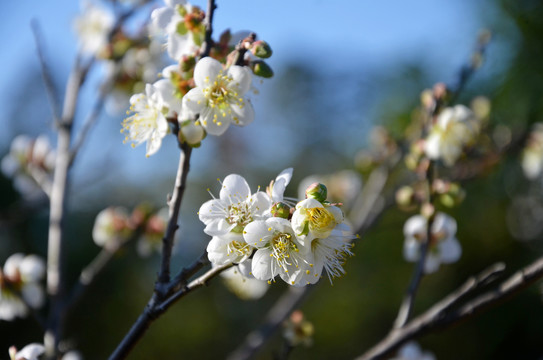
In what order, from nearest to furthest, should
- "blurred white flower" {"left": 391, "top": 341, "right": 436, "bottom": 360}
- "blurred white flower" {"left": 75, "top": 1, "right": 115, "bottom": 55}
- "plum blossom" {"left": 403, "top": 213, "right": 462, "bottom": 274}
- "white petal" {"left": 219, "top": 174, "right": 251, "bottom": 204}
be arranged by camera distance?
1. "white petal" {"left": 219, "top": 174, "right": 251, "bottom": 204}
2. "plum blossom" {"left": 403, "top": 213, "right": 462, "bottom": 274}
3. "blurred white flower" {"left": 391, "top": 341, "right": 436, "bottom": 360}
4. "blurred white flower" {"left": 75, "top": 1, "right": 115, "bottom": 55}

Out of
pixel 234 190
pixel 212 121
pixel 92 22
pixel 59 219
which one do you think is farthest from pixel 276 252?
pixel 92 22

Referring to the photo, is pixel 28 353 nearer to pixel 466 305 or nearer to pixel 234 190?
pixel 234 190

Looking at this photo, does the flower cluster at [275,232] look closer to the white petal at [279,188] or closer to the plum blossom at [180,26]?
the white petal at [279,188]

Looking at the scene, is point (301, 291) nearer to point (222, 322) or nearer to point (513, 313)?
point (222, 322)

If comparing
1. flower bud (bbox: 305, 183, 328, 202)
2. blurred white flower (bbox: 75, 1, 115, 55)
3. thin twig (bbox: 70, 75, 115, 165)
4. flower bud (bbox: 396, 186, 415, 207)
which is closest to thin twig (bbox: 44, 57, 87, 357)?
thin twig (bbox: 70, 75, 115, 165)

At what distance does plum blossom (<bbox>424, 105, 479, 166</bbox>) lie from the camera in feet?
4.72

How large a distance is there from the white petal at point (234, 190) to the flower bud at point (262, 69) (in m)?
0.19

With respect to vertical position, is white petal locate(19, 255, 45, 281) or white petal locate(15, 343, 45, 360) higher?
white petal locate(15, 343, 45, 360)

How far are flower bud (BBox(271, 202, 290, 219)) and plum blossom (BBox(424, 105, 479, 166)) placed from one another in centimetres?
87

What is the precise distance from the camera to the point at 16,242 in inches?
207

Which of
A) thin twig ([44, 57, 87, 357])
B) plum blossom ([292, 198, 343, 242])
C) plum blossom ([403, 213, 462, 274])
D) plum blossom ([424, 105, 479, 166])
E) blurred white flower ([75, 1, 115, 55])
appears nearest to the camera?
plum blossom ([292, 198, 343, 242])

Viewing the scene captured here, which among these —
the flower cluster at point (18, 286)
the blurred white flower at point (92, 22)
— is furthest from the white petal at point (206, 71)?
the blurred white flower at point (92, 22)

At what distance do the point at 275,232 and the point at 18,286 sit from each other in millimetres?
1073

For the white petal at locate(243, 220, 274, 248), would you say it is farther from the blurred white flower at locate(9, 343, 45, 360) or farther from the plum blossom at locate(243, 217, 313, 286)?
the blurred white flower at locate(9, 343, 45, 360)
